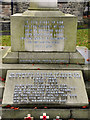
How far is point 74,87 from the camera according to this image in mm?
5254

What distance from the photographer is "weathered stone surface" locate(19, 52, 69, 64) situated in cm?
609

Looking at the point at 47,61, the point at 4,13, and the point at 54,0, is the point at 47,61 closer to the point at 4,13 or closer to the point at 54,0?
the point at 54,0

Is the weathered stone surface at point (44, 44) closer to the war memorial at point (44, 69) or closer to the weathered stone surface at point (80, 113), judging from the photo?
the war memorial at point (44, 69)

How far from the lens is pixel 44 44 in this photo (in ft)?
20.0

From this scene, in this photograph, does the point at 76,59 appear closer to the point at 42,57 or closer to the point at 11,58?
the point at 42,57

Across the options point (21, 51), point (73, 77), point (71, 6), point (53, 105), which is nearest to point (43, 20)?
point (21, 51)

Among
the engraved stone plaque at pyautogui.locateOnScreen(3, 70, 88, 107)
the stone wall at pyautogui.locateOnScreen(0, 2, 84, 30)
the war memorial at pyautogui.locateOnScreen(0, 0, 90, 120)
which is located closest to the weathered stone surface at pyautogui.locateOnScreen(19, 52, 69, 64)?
the war memorial at pyautogui.locateOnScreen(0, 0, 90, 120)

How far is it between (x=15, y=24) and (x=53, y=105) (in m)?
2.69

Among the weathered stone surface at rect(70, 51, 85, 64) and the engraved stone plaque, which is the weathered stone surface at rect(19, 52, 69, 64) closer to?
the weathered stone surface at rect(70, 51, 85, 64)

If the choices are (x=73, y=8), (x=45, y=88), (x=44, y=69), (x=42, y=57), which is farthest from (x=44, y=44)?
(x=73, y=8)

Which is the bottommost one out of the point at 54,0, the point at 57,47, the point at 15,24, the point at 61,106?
the point at 61,106

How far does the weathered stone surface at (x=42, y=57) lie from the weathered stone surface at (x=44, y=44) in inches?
6.5

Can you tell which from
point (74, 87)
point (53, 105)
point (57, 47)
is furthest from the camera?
point (57, 47)

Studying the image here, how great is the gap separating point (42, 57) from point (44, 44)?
411mm
